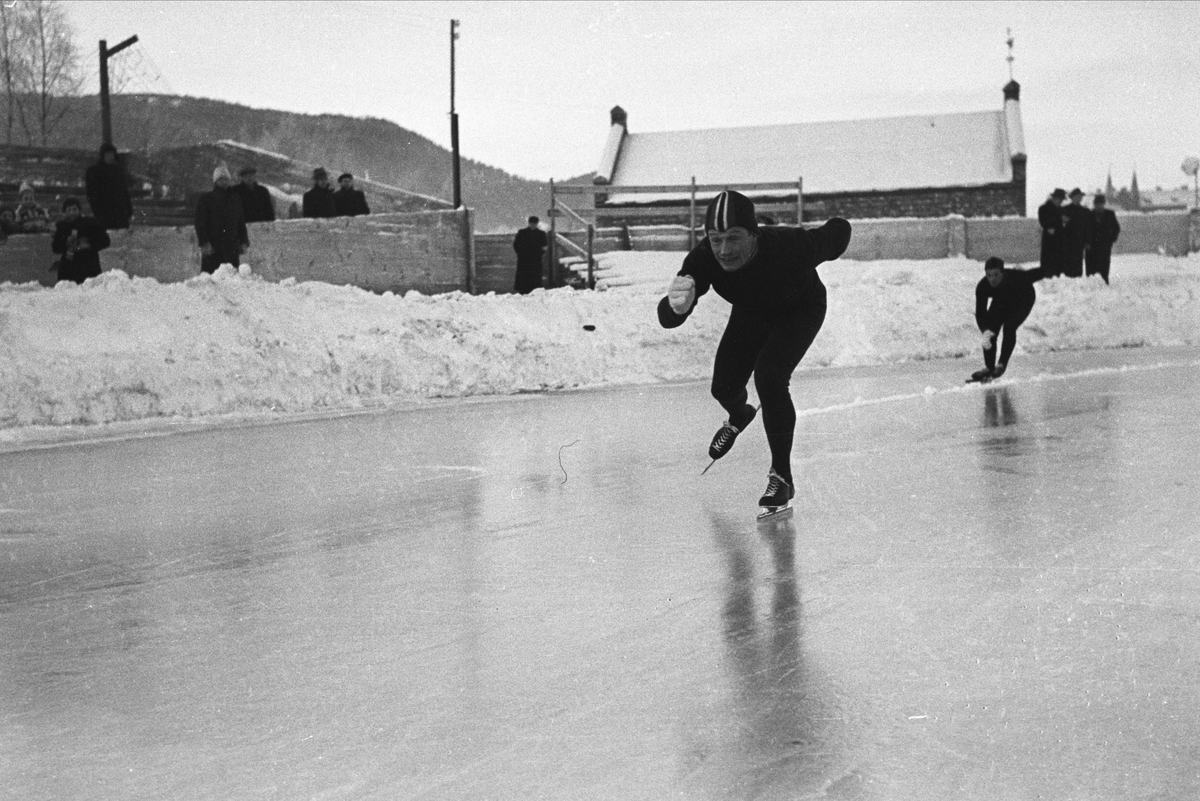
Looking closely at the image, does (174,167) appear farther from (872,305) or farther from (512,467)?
(512,467)

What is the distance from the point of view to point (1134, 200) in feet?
508

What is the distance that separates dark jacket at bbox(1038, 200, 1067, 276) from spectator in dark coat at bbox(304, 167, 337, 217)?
33.0ft

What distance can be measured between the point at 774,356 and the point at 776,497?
2.44 ft

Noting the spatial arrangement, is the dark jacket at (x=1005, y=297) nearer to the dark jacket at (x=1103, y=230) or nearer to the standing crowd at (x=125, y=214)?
the standing crowd at (x=125, y=214)

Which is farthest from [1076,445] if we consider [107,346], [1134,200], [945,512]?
[1134,200]

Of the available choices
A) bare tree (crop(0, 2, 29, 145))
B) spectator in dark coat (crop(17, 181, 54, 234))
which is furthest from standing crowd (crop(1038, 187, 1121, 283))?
bare tree (crop(0, 2, 29, 145))

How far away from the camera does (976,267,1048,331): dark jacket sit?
1432cm

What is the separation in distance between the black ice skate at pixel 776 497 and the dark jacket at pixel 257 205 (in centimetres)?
1243

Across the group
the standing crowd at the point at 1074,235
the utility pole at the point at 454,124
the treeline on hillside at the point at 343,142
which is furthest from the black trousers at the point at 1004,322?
the treeline on hillside at the point at 343,142

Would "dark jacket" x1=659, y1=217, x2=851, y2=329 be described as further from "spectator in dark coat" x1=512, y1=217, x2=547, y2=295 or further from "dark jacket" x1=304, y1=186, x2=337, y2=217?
"spectator in dark coat" x1=512, y1=217, x2=547, y2=295

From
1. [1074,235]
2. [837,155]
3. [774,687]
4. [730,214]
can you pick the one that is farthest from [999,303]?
[837,155]

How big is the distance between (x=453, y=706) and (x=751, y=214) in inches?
141

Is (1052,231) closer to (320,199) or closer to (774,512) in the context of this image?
(320,199)

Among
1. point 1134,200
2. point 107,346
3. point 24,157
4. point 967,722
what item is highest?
point 1134,200
